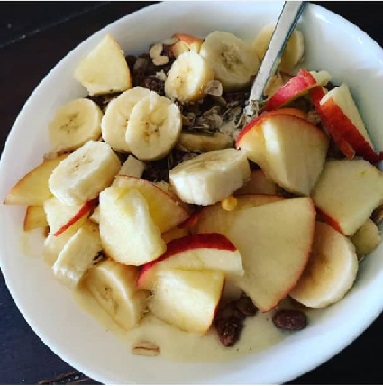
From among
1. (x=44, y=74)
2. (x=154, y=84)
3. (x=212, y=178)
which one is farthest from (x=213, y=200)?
(x=44, y=74)

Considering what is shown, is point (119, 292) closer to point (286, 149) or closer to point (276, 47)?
point (286, 149)

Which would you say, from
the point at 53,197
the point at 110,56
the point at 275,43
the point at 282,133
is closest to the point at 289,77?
the point at 275,43

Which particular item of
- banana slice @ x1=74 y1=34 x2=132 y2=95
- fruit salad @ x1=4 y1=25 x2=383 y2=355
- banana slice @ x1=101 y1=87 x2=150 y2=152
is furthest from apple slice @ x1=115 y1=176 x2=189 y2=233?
banana slice @ x1=74 y1=34 x2=132 y2=95

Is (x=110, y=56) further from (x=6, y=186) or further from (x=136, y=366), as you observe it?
(x=136, y=366)

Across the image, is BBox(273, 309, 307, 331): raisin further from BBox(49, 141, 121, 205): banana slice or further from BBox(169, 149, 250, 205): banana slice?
BBox(49, 141, 121, 205): banana slice

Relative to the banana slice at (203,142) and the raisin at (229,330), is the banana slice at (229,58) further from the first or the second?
the raisin at (229,330)

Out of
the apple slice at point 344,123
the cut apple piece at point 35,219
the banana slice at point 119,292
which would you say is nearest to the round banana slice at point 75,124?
the cut apple piece at point 35,219
